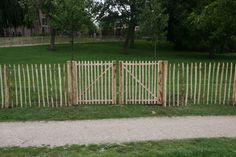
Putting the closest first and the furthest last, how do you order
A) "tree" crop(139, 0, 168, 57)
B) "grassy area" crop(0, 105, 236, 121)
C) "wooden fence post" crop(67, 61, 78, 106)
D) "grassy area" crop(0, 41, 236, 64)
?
"grassy area" crop(0, 105, 236, 121), "wooden fence post" crop(67, 61, 78, 106), "grassy area" crop(0, 41, 236, 64), "tree" crop(139, 0, 168, 57)

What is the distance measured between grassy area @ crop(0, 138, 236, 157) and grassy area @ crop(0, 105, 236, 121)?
290 cm

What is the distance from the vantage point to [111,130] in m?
9.23

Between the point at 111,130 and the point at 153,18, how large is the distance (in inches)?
1181

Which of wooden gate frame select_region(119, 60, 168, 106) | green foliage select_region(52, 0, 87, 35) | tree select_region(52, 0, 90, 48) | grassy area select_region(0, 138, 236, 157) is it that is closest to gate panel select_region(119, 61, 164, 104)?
wooden gate frame select_region(119, 60, 168, 106)

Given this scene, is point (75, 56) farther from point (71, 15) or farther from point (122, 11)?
point (122, 11)

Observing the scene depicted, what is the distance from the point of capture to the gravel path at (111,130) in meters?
8.37

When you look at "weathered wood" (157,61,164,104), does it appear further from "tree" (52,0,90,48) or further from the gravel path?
"tree" (52,0,90,48)

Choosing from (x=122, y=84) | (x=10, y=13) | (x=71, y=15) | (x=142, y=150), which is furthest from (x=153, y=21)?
(x=10, y=13)

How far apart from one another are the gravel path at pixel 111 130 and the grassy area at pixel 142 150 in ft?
1.34

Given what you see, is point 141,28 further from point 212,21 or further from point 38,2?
point 38,2

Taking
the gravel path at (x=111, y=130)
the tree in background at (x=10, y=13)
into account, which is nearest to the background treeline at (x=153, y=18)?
the tree in background at (x=10, y=13)

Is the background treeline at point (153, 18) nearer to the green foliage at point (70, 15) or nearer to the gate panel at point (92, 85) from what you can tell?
the green foliage at point (70, 15)

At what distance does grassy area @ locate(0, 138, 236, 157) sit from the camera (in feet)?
23.9

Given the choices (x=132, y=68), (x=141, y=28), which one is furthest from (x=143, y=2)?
(x=132, y=68)
